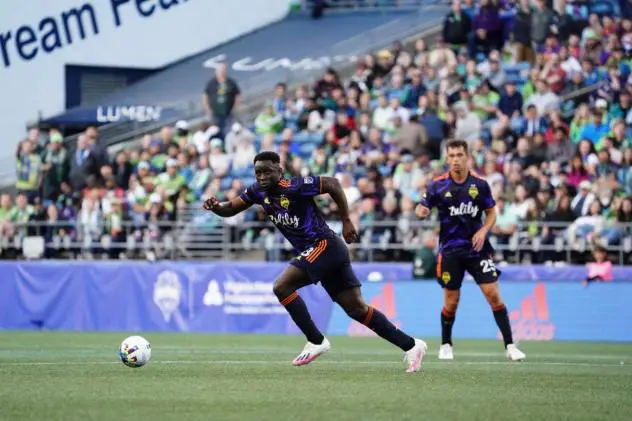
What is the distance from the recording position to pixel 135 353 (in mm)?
13773

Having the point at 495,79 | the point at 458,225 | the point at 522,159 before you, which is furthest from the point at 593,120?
the point at 458,225

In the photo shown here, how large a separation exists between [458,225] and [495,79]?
15.9 meters

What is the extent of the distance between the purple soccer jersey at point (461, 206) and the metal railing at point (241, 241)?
8.77 metres

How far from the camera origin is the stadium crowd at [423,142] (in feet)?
88.9

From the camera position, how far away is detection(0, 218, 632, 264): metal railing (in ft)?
85.8

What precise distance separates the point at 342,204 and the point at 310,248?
72cm

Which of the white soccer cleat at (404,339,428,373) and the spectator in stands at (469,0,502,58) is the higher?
the spectator in stands at (469,0,502,58)

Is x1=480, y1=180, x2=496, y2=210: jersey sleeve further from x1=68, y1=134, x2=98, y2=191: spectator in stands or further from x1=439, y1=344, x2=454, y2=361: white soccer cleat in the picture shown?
x1=68, y1=134, x2=98, y2=191: spectator in stands

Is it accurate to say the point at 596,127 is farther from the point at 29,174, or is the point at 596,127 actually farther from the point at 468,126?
the point at 29,174

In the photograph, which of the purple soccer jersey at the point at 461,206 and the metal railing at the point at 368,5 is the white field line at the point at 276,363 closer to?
the purple soccer jersey at the point at 461,206

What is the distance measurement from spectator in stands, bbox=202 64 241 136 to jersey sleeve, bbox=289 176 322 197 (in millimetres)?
20320

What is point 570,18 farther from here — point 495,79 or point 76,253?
point 76,253

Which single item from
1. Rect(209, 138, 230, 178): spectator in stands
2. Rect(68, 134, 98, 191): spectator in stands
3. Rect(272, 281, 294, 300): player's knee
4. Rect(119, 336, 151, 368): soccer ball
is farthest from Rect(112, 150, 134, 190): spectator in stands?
Rect(119, 336, 151, 368): soccer ball

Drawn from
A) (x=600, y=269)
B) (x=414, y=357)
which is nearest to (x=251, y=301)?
(x=600, y=269)
